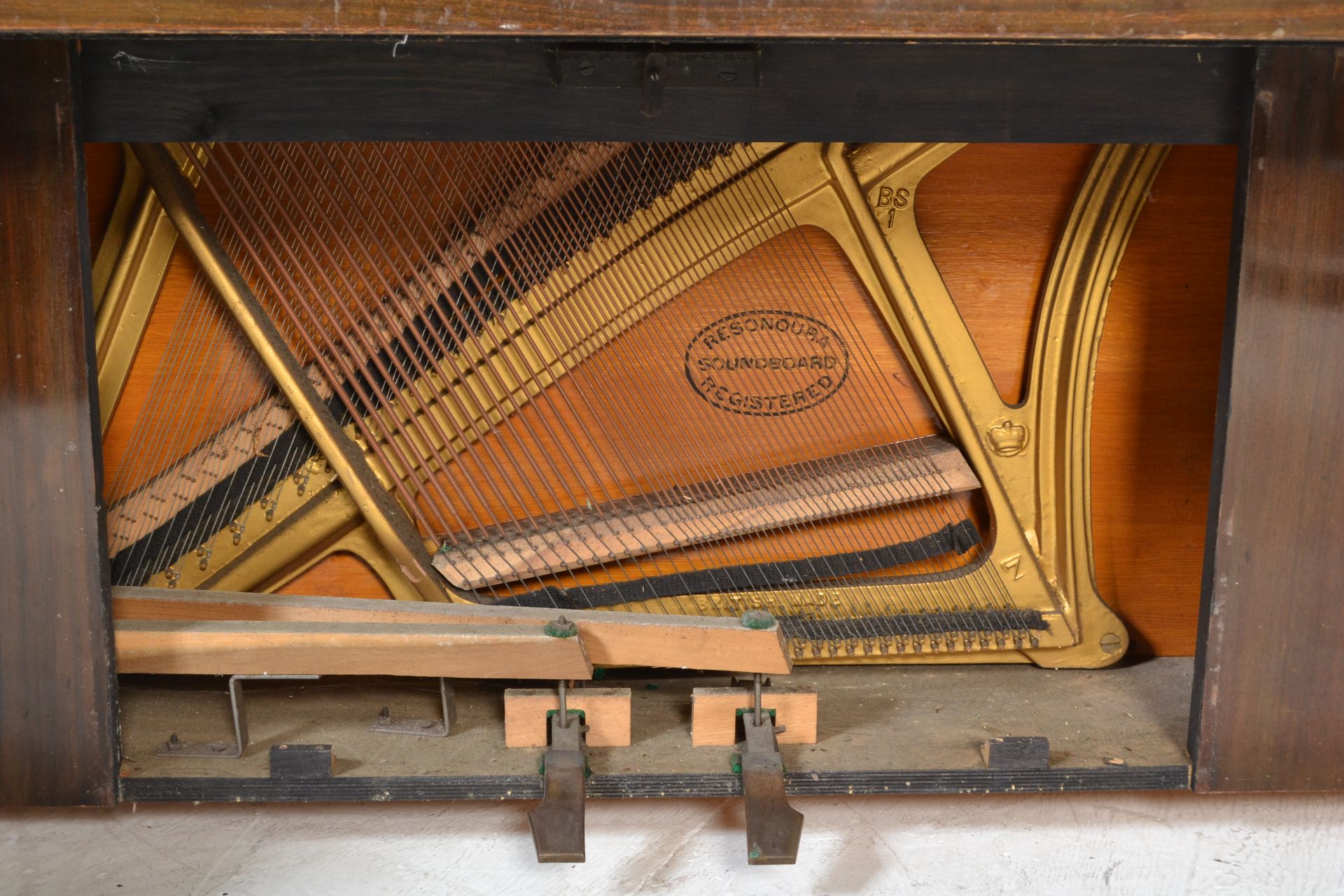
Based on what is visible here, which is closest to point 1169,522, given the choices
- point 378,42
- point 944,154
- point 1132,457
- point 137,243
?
point 1132,457

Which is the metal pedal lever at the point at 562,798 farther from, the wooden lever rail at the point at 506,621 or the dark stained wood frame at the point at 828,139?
the dark stained wood frame at the point at 828,139

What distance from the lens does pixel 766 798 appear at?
87.1 inches

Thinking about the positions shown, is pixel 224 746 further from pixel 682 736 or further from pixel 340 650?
pixel 682 736

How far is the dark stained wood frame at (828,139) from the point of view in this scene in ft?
6.44

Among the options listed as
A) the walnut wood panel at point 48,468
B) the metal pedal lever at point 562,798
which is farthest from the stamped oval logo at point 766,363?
the walnut wood panel at point 48,468

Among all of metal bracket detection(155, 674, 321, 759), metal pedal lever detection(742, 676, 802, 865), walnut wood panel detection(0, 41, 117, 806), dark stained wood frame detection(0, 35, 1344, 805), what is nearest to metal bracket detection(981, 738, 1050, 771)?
dark stained wood frame detection(0, 35, 1344, 805)

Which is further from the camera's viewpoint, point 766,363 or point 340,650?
point 766,363

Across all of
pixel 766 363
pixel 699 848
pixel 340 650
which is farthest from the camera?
pixel 766 363

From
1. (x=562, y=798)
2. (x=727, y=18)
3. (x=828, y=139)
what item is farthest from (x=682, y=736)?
(x=727, y=18)

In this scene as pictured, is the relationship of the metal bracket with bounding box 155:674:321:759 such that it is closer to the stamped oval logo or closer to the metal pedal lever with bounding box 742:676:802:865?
the metal pedal lever with bounding box 742:676:802:865

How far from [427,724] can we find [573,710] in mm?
294

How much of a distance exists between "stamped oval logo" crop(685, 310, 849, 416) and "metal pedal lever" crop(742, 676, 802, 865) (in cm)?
63

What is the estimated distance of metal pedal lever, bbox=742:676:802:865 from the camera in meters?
2.11

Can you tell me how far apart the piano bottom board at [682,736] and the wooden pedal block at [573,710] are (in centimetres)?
2
